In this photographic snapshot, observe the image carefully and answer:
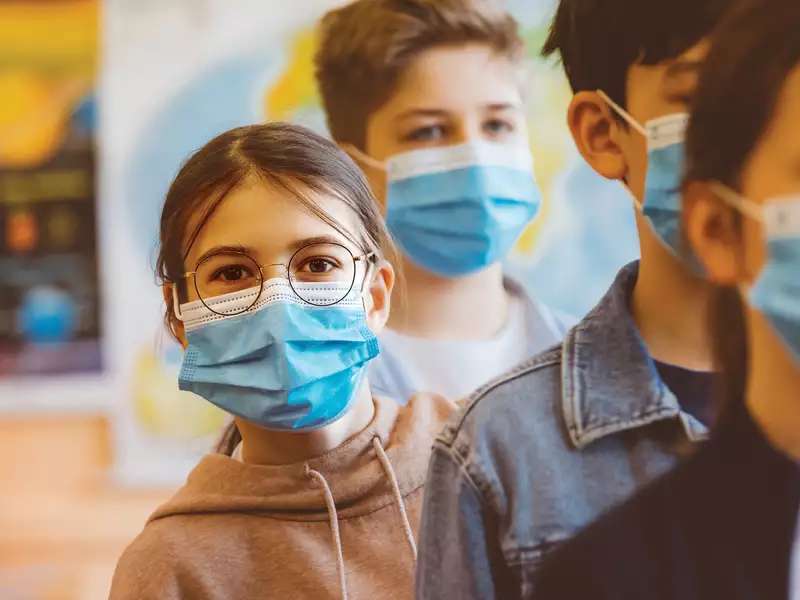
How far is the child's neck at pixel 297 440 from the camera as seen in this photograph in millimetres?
1069

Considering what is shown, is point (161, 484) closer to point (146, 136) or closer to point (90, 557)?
point (90, 557)

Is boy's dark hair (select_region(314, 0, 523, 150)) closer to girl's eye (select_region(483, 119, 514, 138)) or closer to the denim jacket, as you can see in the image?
girl's eye (select_region(483, 119, 514, 138))

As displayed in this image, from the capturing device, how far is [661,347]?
0.83 metres

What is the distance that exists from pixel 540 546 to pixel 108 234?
1899 millimetres

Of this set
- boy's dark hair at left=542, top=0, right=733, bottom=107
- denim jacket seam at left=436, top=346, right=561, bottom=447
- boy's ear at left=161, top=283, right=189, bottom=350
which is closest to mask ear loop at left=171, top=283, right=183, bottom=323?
boy's ear at left=161, top=283, right=189, bottom=350

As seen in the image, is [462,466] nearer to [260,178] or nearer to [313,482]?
[313,482]

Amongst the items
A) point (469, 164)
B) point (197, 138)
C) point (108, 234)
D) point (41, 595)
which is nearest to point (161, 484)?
point (41, 595)

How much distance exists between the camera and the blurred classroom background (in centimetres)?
231

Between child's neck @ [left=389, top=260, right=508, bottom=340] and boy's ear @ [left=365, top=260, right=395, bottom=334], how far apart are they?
204mm

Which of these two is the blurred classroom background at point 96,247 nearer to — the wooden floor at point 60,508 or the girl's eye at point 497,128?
the wooden floor at point 60,508

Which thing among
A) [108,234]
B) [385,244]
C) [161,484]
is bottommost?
[161,484]

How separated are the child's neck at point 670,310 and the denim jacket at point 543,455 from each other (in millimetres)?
20

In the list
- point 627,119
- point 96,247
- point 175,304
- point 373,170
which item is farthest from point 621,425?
point 96,247

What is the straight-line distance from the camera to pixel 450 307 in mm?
1325
